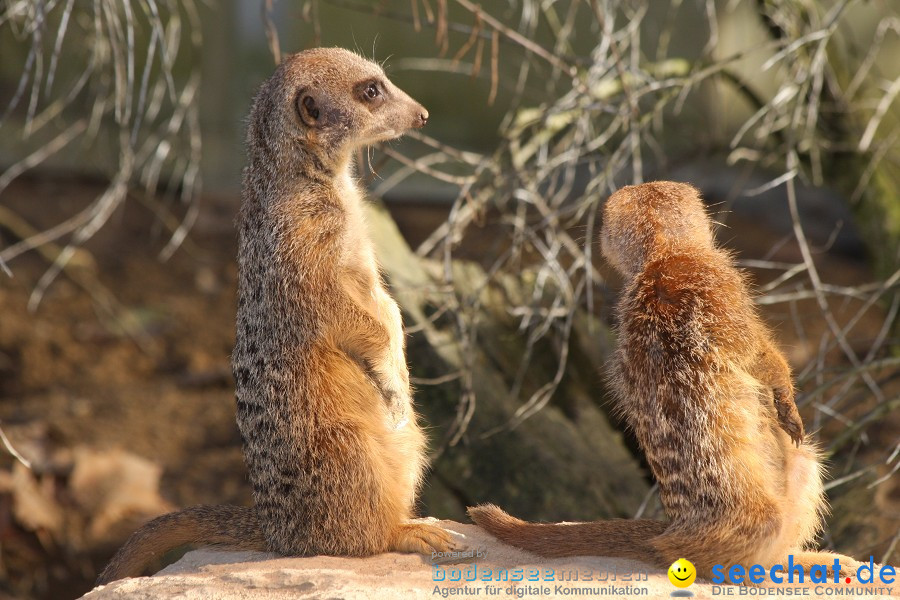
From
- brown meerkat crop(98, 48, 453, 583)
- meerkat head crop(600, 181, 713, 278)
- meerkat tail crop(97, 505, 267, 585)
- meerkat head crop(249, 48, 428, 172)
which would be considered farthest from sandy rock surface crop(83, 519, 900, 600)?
meerkat head crop(249, 48, 428, 172)

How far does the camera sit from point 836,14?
366cm

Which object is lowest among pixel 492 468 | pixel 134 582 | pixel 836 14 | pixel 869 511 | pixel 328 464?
pixel 869 511

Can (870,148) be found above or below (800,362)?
above

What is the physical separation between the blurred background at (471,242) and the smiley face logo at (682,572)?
33.5 inches

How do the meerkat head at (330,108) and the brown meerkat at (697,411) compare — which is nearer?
the brown meerkat at (697,411)

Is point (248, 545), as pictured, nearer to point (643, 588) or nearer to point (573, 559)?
point (573, 559)

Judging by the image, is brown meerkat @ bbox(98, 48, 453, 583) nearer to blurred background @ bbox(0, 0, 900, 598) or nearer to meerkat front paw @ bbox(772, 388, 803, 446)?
blurred background @ bbox(0, 0, 900, 598)

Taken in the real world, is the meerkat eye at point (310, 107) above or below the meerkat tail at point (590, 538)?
above

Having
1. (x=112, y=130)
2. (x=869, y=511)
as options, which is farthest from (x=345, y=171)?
(x=112, y=130)

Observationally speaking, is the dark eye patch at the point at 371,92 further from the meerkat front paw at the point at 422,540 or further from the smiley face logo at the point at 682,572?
the smiley face logo at the point at 682,572

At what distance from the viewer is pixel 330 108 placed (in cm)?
303

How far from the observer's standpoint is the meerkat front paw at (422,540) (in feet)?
9.22

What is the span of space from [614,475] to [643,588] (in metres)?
1.68

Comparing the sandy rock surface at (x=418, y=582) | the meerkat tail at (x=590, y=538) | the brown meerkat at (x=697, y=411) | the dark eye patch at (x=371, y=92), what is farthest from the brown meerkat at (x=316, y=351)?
the brown meerkat at (x=697, y=411)
